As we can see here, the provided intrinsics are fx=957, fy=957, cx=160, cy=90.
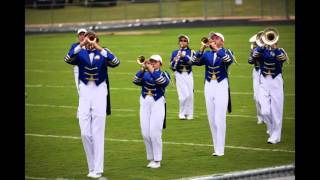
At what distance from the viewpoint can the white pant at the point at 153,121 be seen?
54.5 feet

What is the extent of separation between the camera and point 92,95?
15.9 meters

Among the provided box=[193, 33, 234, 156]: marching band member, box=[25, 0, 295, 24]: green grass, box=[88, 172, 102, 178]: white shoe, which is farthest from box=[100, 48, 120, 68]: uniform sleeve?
box=[25, 0, 295, 24]: green grass

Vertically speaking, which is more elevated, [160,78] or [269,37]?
[269,37]

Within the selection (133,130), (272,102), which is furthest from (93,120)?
(133,130)

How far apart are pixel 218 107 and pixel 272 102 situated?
1.95 metres

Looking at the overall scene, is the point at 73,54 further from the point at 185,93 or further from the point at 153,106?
the point at 185,93

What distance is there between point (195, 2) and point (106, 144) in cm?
4604

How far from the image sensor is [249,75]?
3180 centimetres

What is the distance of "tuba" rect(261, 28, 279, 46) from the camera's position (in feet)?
62.9

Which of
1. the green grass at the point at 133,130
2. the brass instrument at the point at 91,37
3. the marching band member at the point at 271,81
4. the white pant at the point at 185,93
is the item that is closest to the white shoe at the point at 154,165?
the green grass at the point at 133,130

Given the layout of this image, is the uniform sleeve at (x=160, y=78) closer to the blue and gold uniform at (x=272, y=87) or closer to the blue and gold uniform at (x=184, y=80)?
the blue and gold uniform at (x=272, y=87)

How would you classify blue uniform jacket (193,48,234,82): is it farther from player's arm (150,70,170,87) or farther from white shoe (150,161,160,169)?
white shoe (150,161,160,169)
